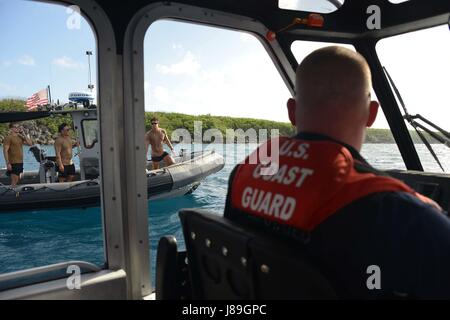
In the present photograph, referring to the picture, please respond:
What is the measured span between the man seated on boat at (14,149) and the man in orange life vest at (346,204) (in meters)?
7.94

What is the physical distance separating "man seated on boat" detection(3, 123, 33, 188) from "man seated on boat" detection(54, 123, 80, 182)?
57 cm

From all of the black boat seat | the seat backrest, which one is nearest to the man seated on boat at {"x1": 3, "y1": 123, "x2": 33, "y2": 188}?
the black boat seat

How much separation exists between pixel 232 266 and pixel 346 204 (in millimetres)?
291

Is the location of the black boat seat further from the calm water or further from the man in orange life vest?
the calm water

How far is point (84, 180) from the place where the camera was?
7730mm

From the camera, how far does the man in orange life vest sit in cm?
64

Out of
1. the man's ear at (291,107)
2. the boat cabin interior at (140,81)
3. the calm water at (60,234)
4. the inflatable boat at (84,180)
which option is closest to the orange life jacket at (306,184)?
the man's ear at (291,107)

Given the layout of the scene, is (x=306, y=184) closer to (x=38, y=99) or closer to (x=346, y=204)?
(x=346, y=204)

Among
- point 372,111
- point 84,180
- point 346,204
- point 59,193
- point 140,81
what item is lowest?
point 59,193

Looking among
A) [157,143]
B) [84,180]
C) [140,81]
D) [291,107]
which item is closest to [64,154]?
[84,180]
